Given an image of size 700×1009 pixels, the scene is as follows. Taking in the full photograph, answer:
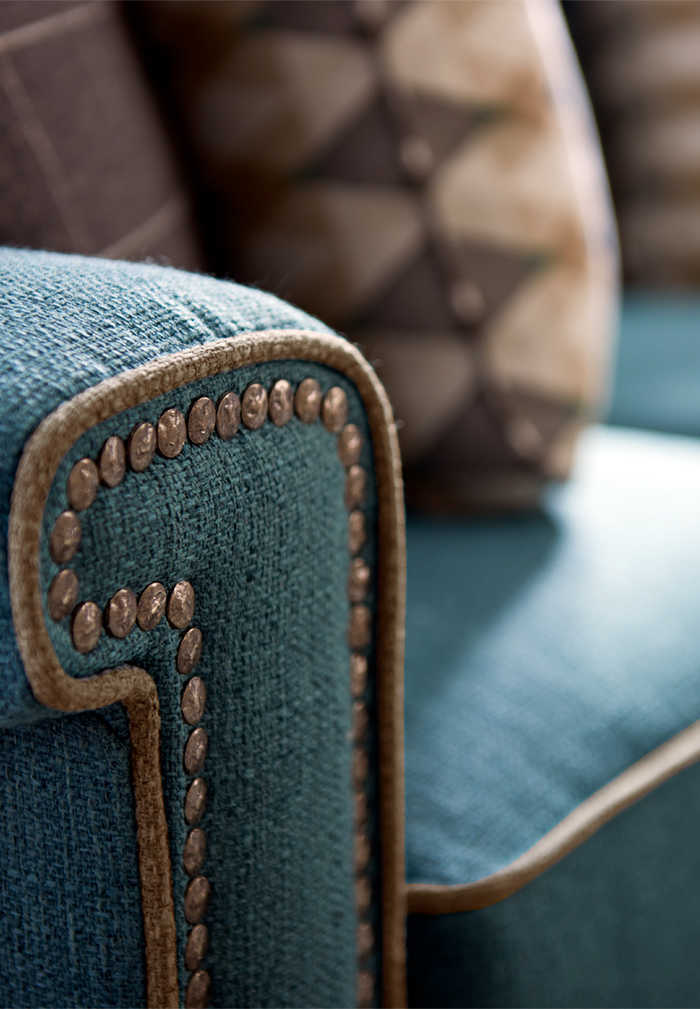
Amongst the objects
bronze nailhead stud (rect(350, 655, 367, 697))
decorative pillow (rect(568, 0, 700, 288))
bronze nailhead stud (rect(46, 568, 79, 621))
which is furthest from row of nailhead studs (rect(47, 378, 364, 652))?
decorative pillow (rect(568, 0, 700, 288))

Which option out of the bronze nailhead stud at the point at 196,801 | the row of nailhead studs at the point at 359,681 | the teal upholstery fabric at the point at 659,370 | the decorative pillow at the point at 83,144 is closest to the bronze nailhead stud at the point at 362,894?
the row of nailhead studs at the point at 359,681

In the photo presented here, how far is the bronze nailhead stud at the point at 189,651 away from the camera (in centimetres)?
31

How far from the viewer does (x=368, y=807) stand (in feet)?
1.34

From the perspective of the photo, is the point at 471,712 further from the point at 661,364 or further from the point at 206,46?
the point at 661,364

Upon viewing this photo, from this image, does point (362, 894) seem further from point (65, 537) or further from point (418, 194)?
point (418, 194)

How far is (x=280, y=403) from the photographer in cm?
33

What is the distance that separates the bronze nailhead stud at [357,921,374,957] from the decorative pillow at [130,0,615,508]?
302 millimetres

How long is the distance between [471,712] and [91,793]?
22 cm

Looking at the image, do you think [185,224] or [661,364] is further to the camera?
[661,364]

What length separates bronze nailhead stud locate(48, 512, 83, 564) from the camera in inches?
10.2

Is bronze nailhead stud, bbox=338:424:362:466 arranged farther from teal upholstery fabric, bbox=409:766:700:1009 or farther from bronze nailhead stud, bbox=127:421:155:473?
teal upholstery fabric, bbox=409:766:700:1009

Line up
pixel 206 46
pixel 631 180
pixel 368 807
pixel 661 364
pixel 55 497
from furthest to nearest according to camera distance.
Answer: pixel 631 180 → pixel 661 364 → pixel 206 46 → pixel 368 807 → pixel 55 497

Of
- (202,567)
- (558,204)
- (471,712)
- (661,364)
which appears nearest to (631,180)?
(661,364)

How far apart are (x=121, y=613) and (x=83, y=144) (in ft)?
1.14
